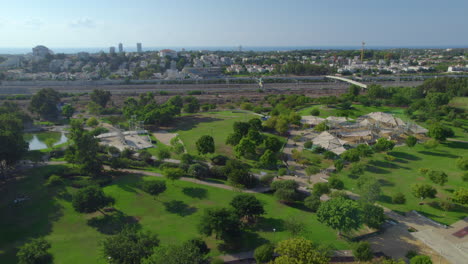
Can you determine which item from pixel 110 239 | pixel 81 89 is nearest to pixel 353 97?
pixel 110 239

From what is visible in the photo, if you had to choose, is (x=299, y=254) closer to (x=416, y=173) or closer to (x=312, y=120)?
(x=416, y=173)

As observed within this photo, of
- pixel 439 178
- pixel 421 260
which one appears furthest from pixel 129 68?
pixel 421 260

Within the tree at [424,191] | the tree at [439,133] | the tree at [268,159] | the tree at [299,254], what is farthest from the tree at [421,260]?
the tree at [439,133]

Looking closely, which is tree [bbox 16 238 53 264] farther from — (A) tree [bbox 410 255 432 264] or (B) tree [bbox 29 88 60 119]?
(B) tree [bbox 29 88 60 119]

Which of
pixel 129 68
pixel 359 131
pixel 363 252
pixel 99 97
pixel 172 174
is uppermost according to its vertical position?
pixel 129 68

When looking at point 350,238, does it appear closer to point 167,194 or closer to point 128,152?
point 167,194

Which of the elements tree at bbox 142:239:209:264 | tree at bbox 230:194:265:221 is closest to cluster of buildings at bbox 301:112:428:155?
tree at bbox 230:194:265:221

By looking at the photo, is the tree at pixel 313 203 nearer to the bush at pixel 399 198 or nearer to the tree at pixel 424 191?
the bush at pixel 399 198
